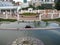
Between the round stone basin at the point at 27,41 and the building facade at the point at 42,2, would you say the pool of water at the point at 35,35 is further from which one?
the building facade at the point at 42,2

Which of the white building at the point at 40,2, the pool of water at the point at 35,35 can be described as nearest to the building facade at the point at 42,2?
the white building at the point at 40,2

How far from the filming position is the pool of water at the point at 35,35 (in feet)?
4.39

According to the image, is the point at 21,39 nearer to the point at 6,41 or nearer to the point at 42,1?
the point at 6,41

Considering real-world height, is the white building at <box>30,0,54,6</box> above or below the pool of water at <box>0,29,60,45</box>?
below

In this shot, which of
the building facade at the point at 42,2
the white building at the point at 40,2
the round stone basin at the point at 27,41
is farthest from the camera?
the building facade at the point at 42,2

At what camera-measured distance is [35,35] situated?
4.44 ft

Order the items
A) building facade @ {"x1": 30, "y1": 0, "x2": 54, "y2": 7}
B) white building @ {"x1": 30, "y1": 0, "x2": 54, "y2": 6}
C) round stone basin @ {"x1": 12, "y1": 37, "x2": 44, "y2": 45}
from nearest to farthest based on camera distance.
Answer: round stone basin @ {"x1": 12, "y1": 37, "x2": 44, "y2": 45} < white building @ {"x1": 30, "y1": 0, "x2": 54, "y2": 6} < building facade @ {"x1": 30, "y1": 0, "x2": 54, "y2": 7}

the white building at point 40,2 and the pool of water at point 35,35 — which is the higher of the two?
the pool of water at point 35,35

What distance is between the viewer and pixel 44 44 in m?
1.31

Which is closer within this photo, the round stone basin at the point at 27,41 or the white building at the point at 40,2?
the round stone basin at the point at 27,41

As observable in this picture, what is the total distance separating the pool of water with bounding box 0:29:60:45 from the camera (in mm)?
1337

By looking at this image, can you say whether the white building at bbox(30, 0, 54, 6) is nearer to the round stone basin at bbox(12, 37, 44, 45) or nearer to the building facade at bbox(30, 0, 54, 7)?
the building facade at bbox(30, 0, 54, 7)

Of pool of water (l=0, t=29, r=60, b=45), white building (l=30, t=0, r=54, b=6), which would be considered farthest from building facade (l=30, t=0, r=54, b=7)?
pool of water (l=0, t=29, r=60, b=45)

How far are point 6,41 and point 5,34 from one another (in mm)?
64
